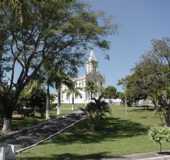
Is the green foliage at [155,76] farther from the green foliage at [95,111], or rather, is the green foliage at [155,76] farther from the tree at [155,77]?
the green foliage at [95,111]

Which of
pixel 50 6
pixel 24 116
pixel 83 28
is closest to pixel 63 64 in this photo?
pixel 83 28

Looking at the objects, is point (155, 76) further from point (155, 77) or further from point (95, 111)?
point (95, 111)

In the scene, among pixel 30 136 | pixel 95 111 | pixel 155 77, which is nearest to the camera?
pixel 30 136

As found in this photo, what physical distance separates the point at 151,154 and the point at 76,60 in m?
15.8

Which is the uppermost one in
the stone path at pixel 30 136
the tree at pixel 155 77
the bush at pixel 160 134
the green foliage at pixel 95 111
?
the tree at pixel 155 77

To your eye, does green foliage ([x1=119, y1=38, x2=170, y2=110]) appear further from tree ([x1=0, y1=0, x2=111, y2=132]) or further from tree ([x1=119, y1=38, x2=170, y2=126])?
tree ([x1=0, y1=0, x2=111, y2=132])

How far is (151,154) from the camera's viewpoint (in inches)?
747

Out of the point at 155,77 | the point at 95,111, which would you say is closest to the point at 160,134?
the point at 95,111

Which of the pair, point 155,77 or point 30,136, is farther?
point 155,77

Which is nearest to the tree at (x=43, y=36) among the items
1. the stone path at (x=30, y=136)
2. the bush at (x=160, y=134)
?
the stone path at (x=30, y=136)

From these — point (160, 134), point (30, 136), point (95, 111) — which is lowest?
point (30, 136)

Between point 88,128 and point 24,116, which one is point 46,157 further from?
point 24,116

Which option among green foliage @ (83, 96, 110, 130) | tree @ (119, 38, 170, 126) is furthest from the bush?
tree @ (119, 38, 170, 126)

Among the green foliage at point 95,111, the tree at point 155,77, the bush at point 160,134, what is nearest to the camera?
the bush at point 160,134
